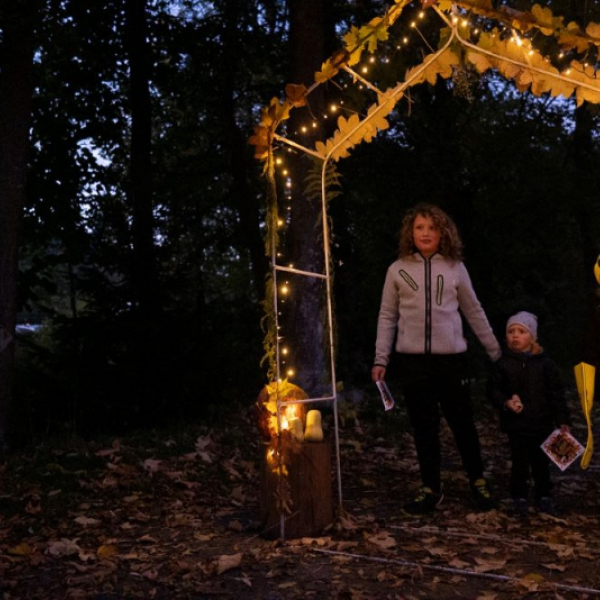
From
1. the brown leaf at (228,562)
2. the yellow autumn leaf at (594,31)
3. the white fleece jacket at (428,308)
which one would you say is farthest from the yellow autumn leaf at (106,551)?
the yellow autumn leaf at (594,31)

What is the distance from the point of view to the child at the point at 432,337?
6.15m

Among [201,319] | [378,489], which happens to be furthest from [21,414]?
[378,489]

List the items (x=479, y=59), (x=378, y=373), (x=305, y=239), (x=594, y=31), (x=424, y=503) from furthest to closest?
(x=305, y=239)
(x=424, y=503)
(x=378, y=373)
(x=479, y=59)
(x=594, y=31)

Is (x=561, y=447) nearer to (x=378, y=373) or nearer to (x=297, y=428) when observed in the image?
(x=378, y=373)

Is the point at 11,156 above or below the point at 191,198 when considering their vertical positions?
below

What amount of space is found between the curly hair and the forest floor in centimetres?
193

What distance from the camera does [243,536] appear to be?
5.83 m

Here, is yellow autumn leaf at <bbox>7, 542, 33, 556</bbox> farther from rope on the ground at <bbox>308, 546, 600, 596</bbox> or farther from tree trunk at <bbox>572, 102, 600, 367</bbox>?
tree trunk at <bbox>572, 102, 600, 367</bbox>

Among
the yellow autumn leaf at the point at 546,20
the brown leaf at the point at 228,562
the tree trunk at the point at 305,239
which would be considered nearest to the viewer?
the yellow autumn leaf at the point at 546,20

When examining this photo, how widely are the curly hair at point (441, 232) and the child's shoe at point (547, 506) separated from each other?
75.0 inches

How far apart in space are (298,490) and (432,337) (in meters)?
1.47

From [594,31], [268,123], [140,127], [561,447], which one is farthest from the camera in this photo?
[140,127]

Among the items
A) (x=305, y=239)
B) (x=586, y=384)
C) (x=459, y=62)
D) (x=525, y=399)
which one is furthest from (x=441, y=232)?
(x=305, y=239)

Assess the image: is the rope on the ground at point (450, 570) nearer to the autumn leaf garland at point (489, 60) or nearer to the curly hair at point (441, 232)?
the curly hair at point (441, 232)
